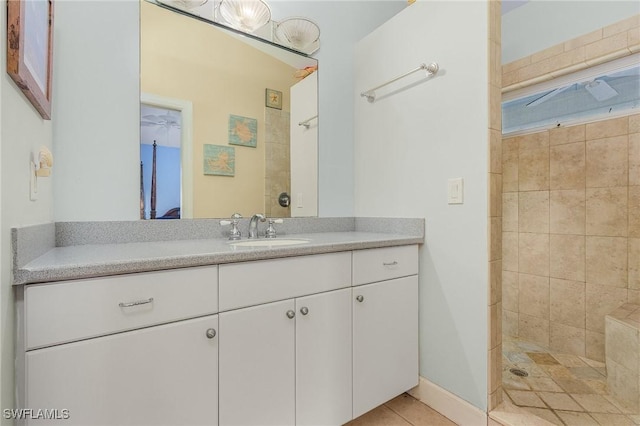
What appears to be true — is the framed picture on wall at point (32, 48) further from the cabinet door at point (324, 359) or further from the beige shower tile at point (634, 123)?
the beige shower tile at point (634, 123)

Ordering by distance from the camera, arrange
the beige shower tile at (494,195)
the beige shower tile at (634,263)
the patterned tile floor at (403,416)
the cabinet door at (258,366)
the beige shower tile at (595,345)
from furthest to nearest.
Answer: the beige shower tile at (595,345), the beige shower tile at (634,263), the patterned tile floor at (403,416), the beige shower tile at (494,195), the cabinet door at (258,366)

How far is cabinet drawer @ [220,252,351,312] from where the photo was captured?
3.45 feet

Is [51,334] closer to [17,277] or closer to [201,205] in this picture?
[17,277]

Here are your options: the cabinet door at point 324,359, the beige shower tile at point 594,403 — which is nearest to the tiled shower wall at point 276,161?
the cabinet door at point 324,359

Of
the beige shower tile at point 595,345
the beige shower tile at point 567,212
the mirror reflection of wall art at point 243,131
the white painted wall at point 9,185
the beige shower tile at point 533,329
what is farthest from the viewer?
the beige shower tile at point 533,329

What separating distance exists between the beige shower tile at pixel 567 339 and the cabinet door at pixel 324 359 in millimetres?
1841

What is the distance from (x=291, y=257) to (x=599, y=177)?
223 centimetres

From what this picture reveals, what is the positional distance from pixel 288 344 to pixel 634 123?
2.47 m

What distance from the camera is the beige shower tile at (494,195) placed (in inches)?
54.1

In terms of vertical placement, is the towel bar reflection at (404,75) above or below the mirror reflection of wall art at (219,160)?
above

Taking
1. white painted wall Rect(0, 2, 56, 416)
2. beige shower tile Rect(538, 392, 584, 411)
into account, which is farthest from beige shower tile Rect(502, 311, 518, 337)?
white painted wall Rect(0, 2, 56, 416)

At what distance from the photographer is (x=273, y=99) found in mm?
1841

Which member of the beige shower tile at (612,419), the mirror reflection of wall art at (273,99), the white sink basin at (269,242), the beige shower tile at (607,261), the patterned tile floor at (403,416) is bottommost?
the patterned tile floor at (403,416)

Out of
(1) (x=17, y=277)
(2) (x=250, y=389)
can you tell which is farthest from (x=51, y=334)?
(2) (x=250, y=389)
